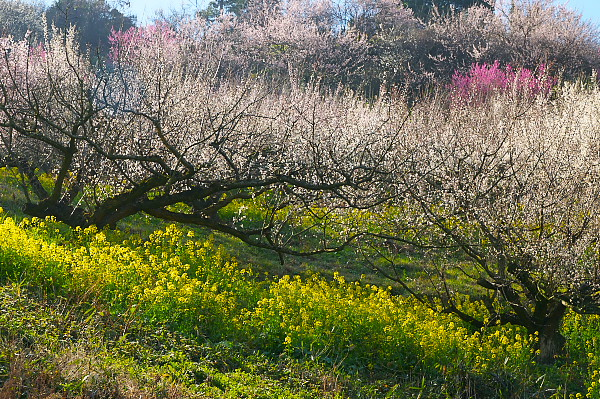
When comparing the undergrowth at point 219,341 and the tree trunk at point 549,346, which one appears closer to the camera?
the undergrowth at point 219,341

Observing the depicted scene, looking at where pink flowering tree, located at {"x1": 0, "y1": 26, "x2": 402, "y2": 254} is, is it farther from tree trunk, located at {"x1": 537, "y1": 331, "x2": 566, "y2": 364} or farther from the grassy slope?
tree trunk, located at {"x1": 537, "y1": 331, "x2": 566, "y2": 364}

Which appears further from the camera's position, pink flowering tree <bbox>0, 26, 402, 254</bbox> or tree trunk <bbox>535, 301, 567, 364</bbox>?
Result: tree trunk <bbox>535, 301, 567, 364</bbox>

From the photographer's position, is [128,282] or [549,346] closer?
[128,282]

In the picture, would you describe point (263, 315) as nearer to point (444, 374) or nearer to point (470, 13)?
point (444, 374)

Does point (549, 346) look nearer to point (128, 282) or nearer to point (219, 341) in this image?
point (219, 341)

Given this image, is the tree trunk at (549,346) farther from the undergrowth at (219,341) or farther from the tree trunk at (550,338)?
the undergrowth at (219,341)

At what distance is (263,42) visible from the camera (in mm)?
28359

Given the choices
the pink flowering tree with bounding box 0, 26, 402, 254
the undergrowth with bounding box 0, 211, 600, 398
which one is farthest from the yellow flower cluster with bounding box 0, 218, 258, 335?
the pink flowering tree with bounding box 0, 26, 402, 254

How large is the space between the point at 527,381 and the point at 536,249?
133 centimetres

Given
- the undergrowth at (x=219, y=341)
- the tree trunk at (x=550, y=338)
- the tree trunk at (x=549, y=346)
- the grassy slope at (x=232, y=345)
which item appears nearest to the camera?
the grassy slope at (x=232, y=345)

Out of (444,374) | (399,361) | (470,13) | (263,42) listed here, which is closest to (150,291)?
(399,361)

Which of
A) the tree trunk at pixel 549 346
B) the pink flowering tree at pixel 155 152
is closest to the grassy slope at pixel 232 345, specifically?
the tree trunk at pixel 549 346

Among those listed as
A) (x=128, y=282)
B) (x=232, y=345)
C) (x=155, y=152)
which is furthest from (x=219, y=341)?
(x=155, y=152)

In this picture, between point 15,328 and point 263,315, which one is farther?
point 263,315
